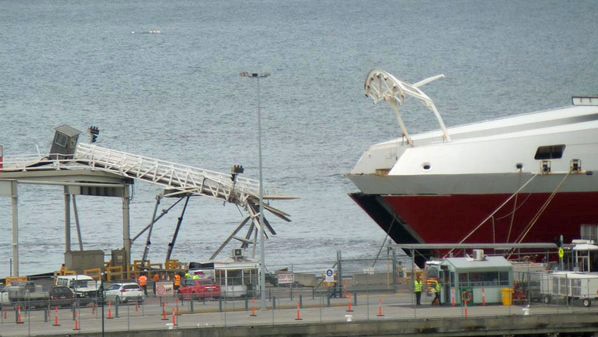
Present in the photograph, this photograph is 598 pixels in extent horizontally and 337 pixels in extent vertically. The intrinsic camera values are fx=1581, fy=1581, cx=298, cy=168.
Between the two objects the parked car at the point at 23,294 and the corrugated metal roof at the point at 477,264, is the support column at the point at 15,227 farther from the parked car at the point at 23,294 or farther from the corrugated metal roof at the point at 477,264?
the corrugated metal roof at the point at 477,264

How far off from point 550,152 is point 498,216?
361cm

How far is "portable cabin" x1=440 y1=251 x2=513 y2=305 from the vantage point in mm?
52875

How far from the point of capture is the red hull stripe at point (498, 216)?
6906 cm

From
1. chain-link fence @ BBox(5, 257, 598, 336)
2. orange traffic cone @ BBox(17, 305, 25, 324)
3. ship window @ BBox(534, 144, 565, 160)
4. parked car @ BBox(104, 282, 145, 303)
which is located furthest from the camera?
ship window @ BBox(534, 144, 565, 160)

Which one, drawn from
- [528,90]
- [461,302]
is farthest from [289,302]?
[528,90]

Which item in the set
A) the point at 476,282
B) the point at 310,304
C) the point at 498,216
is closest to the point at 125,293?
the point at 310,304

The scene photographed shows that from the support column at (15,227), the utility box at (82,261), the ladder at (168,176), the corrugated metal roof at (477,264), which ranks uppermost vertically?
the ladder at (168,176)

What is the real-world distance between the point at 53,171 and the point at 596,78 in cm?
12938

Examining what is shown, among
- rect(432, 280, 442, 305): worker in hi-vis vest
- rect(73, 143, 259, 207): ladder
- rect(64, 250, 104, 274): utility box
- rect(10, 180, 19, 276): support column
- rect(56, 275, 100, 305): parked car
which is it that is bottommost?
rect(432, 280, 442, 305): worker in hi-vis vest

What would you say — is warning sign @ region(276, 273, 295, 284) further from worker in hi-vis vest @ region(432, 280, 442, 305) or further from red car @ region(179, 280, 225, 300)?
worker in hi-vis vest @ region(432, 280, 442, 305)

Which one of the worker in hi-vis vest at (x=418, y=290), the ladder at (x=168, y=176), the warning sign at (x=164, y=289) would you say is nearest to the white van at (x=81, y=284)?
the warning sign at (x=164, y=289)

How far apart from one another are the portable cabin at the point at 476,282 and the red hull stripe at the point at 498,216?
1565cm

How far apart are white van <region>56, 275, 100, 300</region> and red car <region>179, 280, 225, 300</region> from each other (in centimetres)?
333

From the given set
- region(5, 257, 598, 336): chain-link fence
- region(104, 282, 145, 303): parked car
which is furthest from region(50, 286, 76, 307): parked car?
region(104, 282, 145, 303): parked car
